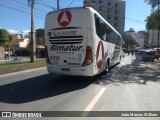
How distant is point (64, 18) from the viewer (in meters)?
11.6

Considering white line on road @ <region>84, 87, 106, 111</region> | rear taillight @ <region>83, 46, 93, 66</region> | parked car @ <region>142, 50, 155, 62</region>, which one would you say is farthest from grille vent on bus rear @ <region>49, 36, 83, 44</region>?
parked car @ <region>142, 50, 155, 62</region>

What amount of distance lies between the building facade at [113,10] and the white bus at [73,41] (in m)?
92.9

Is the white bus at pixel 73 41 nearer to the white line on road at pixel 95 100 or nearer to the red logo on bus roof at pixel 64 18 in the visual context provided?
the red logo on bus roof at pixel 64 18

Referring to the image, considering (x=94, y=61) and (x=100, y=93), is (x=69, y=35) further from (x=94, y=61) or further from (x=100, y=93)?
(x=100, y=93)

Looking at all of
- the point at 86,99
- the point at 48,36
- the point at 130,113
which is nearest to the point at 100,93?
the point at 86,99

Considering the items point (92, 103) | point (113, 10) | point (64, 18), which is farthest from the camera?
point (113, 10)

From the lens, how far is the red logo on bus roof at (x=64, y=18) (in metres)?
11.5

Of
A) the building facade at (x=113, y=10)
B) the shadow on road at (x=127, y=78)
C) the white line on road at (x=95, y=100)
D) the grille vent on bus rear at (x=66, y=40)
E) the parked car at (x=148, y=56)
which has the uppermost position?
the building facade at (x=113, y=10)

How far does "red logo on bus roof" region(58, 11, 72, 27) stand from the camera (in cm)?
1150

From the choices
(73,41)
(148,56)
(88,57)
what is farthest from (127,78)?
(148,56)

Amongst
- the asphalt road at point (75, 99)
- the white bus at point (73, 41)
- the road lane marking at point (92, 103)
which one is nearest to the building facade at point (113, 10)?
the white bus at point (73, 41)

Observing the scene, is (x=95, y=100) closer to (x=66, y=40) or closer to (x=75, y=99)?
(x=75, y=99)

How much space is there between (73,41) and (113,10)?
9655 cm

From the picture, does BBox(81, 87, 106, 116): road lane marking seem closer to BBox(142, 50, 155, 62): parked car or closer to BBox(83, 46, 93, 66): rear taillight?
BBox(83, 46, 93, 66): rear taillight
